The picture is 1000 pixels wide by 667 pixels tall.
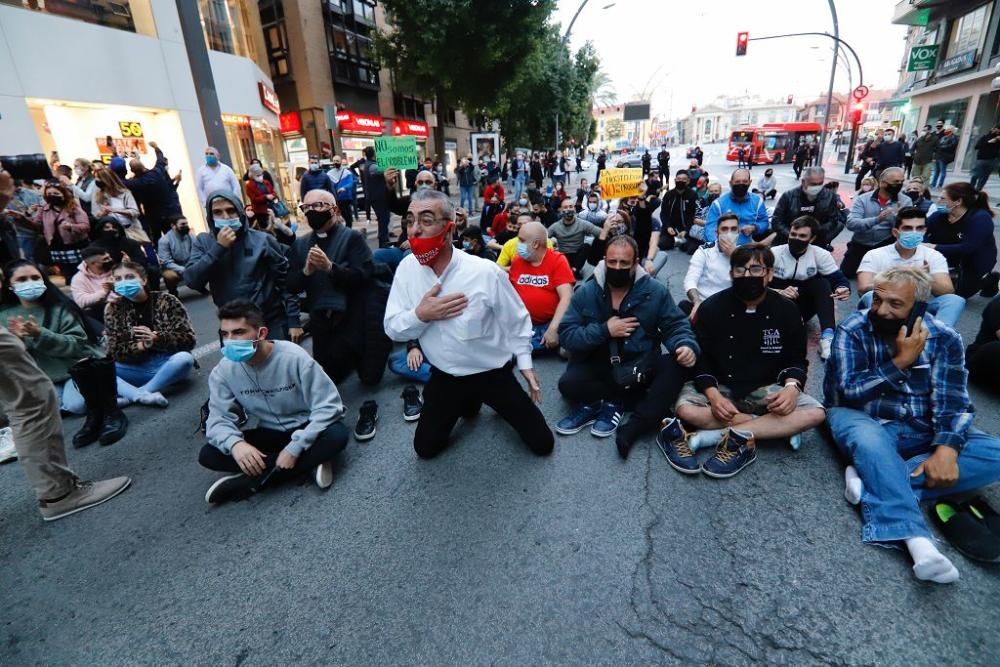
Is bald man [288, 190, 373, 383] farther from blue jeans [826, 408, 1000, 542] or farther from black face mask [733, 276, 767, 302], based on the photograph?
blue jeans [826, 408, 1000, 542]

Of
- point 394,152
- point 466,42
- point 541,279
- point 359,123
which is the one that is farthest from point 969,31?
point 541,279

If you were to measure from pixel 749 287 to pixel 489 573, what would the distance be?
2455 mm

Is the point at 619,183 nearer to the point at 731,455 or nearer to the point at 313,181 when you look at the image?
the point at 313,181

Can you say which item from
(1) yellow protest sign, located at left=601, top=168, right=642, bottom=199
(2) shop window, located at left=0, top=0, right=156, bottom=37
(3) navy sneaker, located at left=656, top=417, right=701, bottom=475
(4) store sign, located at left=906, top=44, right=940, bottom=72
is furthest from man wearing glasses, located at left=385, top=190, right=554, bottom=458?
(4) store sign, located at left=906, top=44, right=940, bottom=72

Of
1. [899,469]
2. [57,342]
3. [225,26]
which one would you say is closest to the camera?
[899,469]

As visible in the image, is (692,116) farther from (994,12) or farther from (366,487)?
(366,487)

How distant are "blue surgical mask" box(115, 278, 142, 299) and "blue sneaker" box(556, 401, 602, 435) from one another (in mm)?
3734

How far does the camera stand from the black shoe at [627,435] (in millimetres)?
3195

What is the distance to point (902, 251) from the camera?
4.54 meters

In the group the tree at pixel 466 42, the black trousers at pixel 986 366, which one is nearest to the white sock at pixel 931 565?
the black trousers at pixel 986 366

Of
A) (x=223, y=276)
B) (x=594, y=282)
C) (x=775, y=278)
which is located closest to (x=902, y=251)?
(x=775, y=278)

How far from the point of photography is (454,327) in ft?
9.55

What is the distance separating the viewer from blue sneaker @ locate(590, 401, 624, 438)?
348 cm

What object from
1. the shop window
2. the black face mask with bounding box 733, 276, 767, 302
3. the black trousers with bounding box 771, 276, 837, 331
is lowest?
the black trousers with bounding box 771, 276, 837, 331
